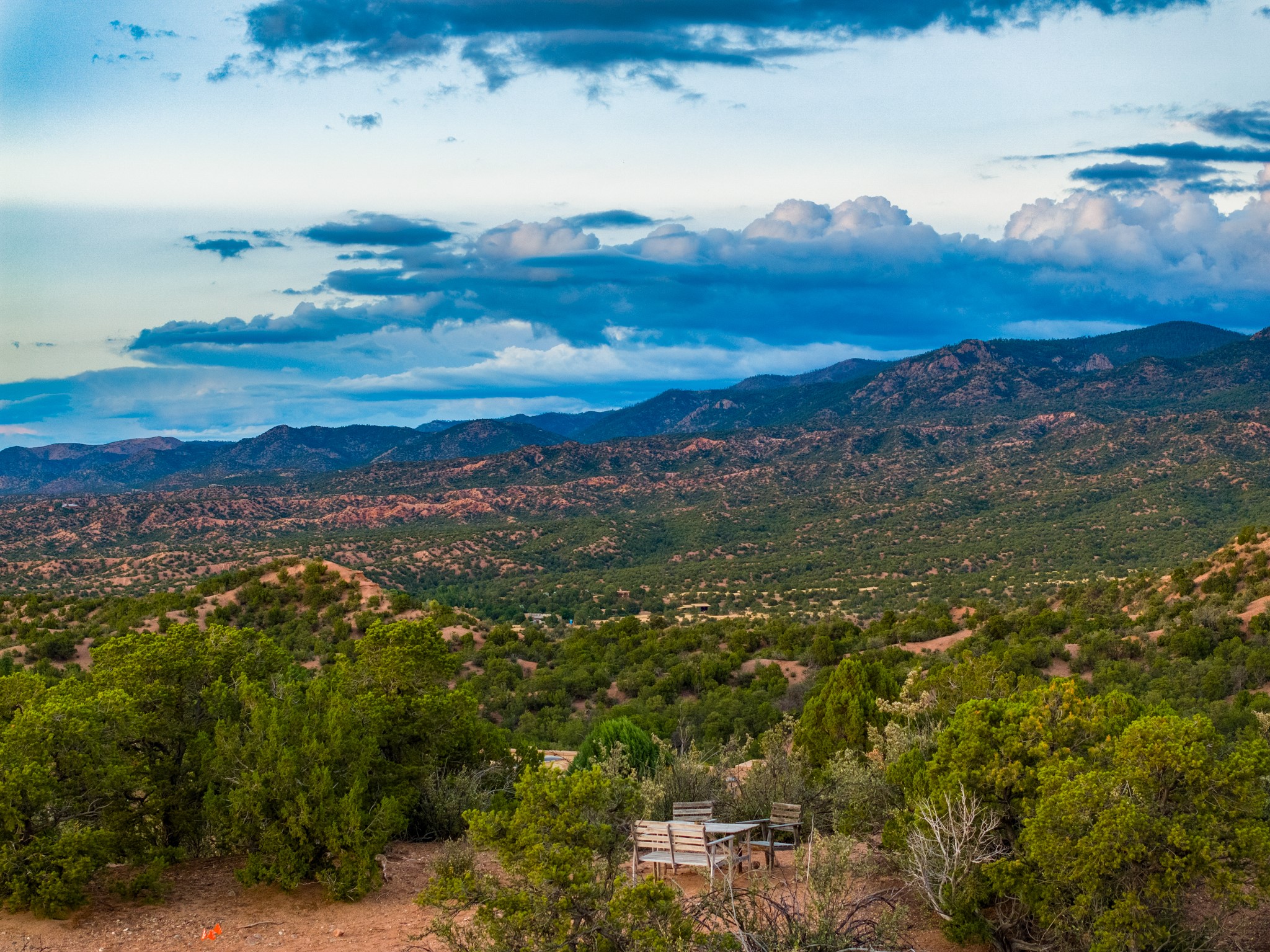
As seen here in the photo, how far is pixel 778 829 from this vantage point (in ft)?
49.2

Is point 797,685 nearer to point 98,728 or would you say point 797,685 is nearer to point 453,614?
point 453,614

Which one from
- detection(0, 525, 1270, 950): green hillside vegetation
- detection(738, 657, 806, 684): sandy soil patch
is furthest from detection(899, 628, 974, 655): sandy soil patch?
detection(0, 525, 1270, 950): green hillside vegetation

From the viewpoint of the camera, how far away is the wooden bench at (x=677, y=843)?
1225cm

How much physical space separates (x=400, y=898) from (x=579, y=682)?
2435cm

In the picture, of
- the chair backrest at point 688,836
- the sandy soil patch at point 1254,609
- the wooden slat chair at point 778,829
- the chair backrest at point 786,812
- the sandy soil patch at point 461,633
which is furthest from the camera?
the sandy soil patch at point 461,633

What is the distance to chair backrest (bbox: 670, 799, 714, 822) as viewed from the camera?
14.0 metres

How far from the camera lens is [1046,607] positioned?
41.3 meters

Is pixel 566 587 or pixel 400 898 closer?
pixel 400 898

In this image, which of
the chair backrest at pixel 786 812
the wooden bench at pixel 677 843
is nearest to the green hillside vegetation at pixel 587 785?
the wooden bench at pixel 677 843

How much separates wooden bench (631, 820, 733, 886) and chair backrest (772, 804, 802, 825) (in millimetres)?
1951

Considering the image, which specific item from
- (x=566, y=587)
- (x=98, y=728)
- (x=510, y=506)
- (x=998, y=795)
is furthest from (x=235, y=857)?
(x=510, y=506)

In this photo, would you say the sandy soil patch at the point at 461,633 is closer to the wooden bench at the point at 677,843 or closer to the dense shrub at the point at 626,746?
the dense shrub at the point at 626,746

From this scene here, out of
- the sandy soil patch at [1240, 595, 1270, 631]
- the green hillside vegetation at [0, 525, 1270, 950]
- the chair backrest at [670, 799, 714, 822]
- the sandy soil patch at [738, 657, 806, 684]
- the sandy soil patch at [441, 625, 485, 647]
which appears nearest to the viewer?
the green hillside vegetation at [0, 525, 1270, 950]

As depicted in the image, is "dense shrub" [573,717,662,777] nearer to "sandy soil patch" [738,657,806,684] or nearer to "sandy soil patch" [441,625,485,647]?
"sandy soil patch" [738,657,806,684]
